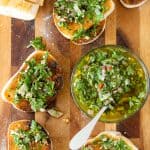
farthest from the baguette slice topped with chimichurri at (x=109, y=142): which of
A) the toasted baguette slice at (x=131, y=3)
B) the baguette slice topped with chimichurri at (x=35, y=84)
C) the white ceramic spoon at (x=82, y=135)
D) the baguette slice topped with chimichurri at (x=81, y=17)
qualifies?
the toasted baguette slice at (x=131, y=3)

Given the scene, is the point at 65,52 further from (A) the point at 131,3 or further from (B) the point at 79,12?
(A) the point at 131,3

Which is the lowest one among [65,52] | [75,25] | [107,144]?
[107,144]

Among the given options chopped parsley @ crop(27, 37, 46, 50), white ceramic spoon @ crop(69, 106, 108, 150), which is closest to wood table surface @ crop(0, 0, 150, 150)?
chopped parsley @ crop(27, 37, 46, 50)

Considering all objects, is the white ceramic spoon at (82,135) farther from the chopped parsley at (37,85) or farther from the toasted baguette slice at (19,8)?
the toasted baguette slice at (19,8)

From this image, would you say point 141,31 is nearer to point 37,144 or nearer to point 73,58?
point 73,58

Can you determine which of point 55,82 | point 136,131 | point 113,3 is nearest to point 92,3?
point 113,3

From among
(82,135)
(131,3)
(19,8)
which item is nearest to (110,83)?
(82,135)

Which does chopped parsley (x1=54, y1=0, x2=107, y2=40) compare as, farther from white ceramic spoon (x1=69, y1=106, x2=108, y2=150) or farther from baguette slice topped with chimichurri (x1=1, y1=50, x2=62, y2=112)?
white ceramic spoon (x1=69, y1=106, x2=108, y2=150)
